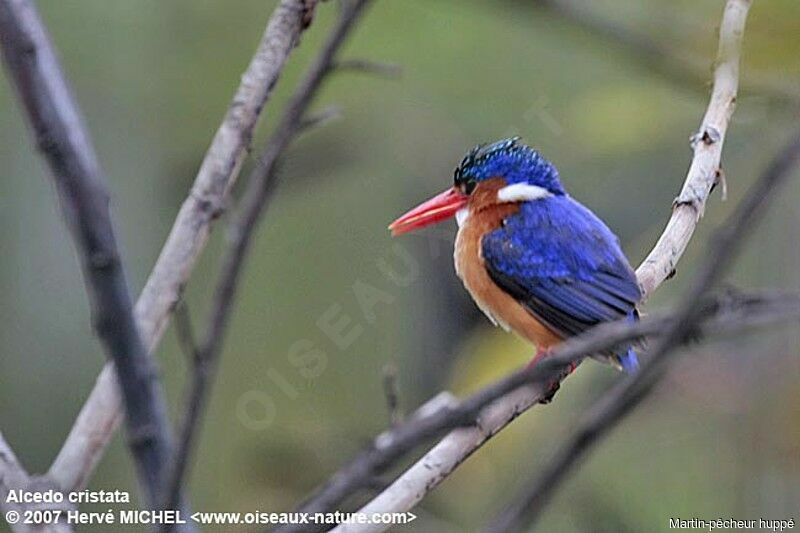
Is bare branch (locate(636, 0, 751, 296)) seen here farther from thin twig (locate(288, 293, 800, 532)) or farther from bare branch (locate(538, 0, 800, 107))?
thin twig (locate(288, 293, 800, 532))

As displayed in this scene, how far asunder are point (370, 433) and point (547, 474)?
356 centimetres

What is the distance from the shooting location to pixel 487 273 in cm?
287

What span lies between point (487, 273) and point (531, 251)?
116 millimetres

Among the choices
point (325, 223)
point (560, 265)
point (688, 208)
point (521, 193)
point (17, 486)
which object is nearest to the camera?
point (17, 486)

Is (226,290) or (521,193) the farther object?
(521,193)

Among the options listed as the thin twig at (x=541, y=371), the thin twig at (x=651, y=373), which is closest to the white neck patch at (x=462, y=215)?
the thin twig at (x=541, y=371)

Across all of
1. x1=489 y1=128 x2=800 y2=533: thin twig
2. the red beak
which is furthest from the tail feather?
x1=489 y1=128 x2=800 y2=533: thin twig

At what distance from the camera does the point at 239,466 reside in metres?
4.79

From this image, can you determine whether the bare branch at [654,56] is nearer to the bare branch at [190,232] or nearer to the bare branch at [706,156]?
the bare branch at [706,156]

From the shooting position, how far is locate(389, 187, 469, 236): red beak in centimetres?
299

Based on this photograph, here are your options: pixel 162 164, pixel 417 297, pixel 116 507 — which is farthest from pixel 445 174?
pixel 116 507

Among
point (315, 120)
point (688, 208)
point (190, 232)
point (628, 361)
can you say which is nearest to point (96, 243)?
point (315, 120)

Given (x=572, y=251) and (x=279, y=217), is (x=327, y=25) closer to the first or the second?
(x=279, y=217)

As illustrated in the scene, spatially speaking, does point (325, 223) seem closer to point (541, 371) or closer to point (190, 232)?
point (190, 232)
